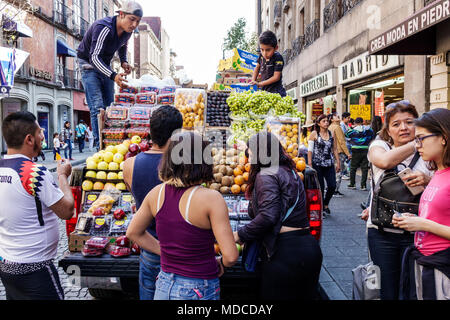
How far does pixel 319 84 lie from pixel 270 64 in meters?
12.1

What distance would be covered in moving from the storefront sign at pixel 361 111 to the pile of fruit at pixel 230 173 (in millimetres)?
10334

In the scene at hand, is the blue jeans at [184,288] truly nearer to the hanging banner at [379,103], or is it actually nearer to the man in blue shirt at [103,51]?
the man in blue shirt at [103,51]

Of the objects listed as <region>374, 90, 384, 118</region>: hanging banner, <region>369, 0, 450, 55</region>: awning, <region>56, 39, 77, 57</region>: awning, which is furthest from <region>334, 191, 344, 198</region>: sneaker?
<region>56, 39, 77, 57</region>: awning

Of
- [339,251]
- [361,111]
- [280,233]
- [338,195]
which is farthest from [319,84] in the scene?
[280,233]

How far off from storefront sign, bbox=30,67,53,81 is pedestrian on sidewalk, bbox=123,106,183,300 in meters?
27.0

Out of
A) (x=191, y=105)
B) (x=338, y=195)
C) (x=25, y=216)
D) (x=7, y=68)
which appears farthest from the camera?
(x=7, y=68)

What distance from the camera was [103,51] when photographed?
207 inches

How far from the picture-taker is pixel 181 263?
86.3 inches

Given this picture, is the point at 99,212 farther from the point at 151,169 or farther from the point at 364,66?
the point at 364,66

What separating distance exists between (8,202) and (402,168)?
2771 millimetres

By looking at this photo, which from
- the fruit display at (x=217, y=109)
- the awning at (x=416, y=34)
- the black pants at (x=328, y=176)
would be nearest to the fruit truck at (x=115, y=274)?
the fruit display at (x=217, y=109)

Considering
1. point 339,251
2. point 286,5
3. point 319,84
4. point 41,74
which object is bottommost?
point 339,251

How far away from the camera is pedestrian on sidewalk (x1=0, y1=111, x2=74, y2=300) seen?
2.44 m
